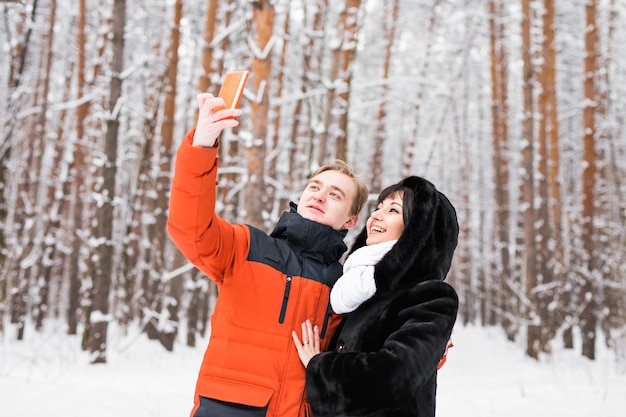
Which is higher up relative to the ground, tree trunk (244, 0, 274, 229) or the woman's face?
tree trunk (244, 0, 274, 229)

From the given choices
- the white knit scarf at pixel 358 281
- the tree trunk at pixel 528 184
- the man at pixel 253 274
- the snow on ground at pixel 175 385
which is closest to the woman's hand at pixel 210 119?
the man at pixel 253 274

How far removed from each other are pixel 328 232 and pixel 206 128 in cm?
75

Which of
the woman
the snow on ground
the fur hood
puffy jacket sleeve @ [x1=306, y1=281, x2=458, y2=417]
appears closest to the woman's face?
the woman

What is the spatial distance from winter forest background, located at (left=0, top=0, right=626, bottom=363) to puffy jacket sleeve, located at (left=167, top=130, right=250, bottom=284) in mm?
2281

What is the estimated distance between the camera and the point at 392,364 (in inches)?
71.3

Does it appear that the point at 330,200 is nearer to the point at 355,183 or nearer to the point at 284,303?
the point at 355,183

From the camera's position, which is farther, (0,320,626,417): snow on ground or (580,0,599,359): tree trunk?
(580,0,599,359): tree trunk

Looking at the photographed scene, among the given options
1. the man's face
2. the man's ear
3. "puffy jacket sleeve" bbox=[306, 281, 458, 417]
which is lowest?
"puffy jacket sleeve" bbox=[306, 281, 458, 417]

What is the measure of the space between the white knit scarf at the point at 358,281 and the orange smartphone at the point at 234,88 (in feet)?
2.63

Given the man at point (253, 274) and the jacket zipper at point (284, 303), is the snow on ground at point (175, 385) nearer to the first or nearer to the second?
the man at point (253, 274)

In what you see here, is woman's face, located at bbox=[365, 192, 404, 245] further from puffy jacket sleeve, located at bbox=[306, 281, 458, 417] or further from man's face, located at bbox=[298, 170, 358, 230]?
puffy jacket sleeve, located at bbox=[306, 281, 458, 417]

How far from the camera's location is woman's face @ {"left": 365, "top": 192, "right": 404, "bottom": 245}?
7.50 ft

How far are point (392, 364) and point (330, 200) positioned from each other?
34.4 inches

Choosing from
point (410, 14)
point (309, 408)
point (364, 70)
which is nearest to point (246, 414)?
point (309, 408)
